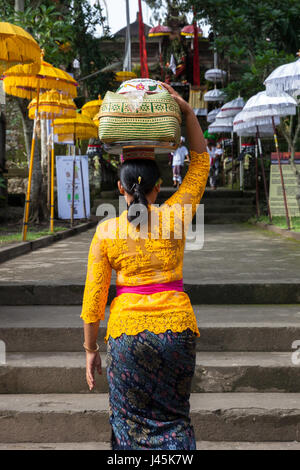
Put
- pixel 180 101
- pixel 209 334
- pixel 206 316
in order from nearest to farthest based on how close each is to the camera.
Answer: pixel 180 101, pixel 209 334, pixel 206 316

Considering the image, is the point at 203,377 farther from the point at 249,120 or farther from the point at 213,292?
the point at 249,120

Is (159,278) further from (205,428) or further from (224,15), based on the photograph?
(224,15)

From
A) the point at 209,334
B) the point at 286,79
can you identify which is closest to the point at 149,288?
the point at 209,334

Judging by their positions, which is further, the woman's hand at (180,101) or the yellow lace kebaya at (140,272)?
the woman's hand at (180,101)

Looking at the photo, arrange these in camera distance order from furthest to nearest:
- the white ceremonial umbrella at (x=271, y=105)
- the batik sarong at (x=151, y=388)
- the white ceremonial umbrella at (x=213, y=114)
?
the white ceremonial umbrella at (x=213, y=114) < the white ceremonial umbrella at (x=271, y=105) < the batik sarong at (x=151, y=388)

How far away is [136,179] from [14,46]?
471cm

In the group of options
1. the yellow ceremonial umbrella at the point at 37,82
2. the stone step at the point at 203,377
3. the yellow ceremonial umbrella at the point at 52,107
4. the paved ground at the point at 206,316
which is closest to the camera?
the stone step at the point at 203,377

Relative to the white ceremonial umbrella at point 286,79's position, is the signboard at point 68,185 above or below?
below

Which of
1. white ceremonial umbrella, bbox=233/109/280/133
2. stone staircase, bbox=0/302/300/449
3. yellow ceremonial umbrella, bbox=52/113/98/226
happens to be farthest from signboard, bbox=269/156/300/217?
stone staircase, bbox=0/302/300/449

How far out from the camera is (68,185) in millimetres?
11555

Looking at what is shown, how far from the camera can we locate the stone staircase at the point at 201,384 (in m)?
2.99

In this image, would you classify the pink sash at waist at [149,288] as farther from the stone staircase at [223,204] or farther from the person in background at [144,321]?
the stone staircase at [223,204]

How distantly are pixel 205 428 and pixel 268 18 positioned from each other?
9185 millimetres

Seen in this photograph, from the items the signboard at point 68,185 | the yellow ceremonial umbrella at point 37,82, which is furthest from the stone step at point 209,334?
the signboard at point 68,185
